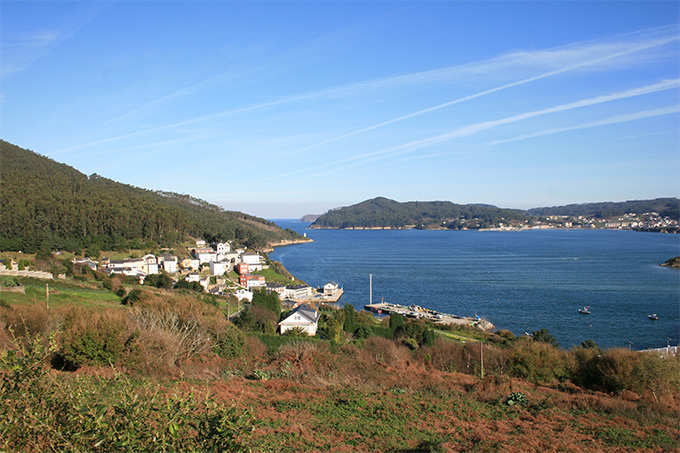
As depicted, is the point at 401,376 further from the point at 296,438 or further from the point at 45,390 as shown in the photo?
the point at 45,390

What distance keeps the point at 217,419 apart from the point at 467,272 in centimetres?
3587

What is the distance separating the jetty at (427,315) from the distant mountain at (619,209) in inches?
4309

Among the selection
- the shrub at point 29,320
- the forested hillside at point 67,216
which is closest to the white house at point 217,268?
the forested hillside at point 67,216

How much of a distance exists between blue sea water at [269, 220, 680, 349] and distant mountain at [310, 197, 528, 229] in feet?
231

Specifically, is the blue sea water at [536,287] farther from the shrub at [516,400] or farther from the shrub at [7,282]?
the shrub at [7,282]

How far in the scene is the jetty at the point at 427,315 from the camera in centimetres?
1991

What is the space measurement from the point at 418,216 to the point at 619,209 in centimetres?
6272

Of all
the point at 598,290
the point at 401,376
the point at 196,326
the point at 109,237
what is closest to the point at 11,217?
the point at 109,237

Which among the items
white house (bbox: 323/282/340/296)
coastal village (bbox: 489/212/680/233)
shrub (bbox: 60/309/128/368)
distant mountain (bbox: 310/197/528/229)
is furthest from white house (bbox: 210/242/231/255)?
coastal village (bbox: 489/212/680/233)

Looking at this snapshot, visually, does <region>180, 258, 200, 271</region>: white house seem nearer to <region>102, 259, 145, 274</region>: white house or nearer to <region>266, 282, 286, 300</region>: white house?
<region>102, 259, 145, 274</region>: white house

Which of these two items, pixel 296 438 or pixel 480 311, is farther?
pixel 480 311

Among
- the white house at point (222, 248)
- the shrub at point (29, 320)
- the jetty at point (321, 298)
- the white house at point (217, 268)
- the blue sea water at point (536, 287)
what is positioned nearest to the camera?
the shrub at point (29, 320)

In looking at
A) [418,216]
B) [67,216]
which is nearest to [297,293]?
[67,216]

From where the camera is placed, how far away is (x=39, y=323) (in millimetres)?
8453
